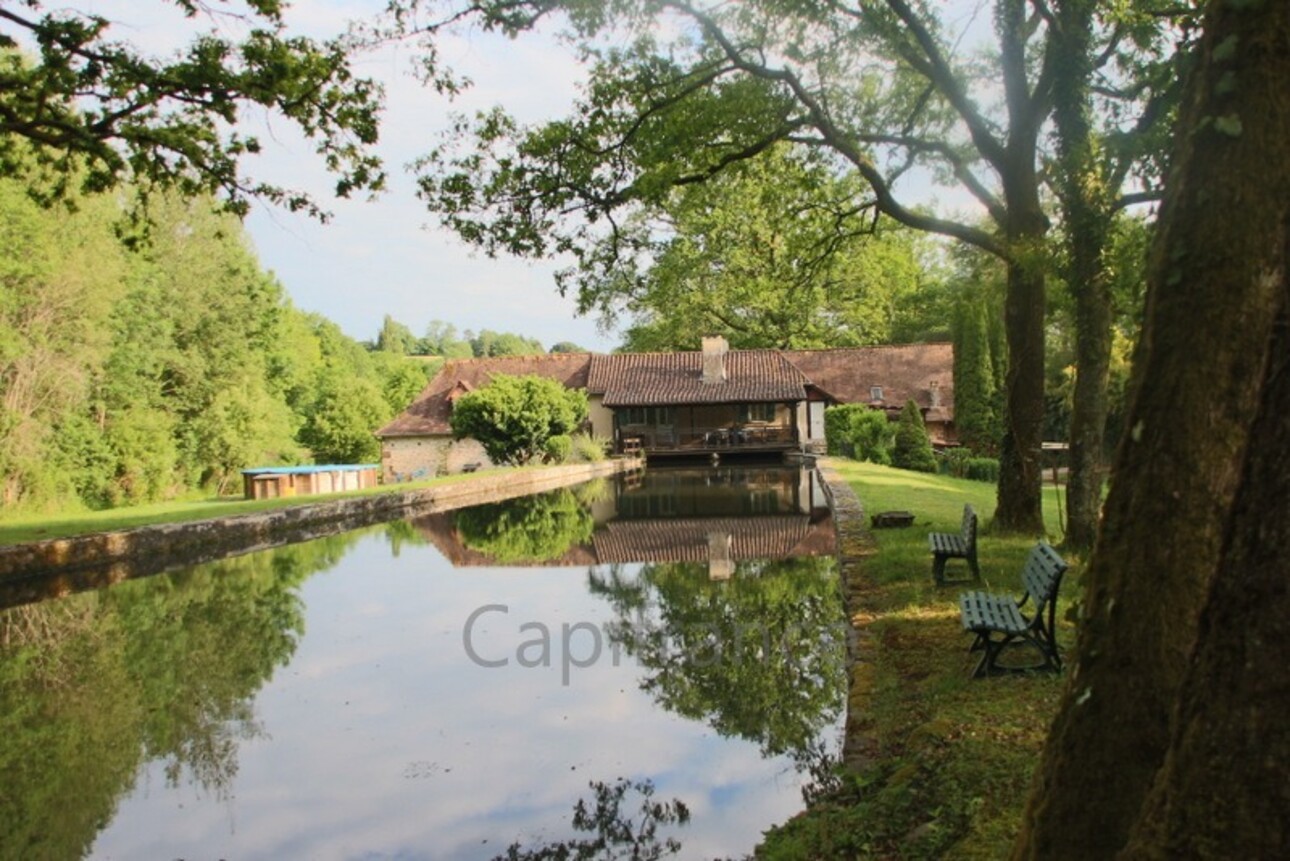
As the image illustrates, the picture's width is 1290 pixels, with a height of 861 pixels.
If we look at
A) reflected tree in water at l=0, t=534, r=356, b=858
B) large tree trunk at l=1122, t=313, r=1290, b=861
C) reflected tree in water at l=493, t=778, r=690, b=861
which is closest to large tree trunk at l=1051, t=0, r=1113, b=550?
reflected tree in water at l=493, t=778, r=690, b=861

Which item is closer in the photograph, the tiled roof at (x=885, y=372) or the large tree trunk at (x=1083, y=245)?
the large tree trunk at (x=1083, y=245)

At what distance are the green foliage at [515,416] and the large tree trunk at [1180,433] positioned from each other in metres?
28.2

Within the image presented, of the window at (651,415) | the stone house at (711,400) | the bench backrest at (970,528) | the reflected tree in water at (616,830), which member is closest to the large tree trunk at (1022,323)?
the bench backrest at (970,528)

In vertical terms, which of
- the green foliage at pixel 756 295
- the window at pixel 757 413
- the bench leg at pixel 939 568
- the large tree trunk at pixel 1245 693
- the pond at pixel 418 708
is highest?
the green foliage at pixel 756 295

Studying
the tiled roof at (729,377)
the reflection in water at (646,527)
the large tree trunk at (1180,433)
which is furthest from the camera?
the tiled roof at (729,377)

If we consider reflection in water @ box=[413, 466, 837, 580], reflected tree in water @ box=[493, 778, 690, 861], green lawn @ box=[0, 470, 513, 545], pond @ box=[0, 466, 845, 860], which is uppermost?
green lawn @ box=[0, 470, 513, 545]

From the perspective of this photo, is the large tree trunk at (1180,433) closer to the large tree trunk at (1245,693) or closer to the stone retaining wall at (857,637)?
the large tree trunk at (1245,693)

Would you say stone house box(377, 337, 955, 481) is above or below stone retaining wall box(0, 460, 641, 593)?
above

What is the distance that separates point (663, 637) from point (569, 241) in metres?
5.46

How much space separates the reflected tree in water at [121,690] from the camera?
503 cm

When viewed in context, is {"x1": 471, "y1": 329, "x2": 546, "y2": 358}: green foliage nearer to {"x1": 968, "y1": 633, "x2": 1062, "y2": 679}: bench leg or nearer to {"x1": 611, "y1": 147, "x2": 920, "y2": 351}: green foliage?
{"x1": 611, "y1": 147, "x2": 920, "y2": 351}: green foliage

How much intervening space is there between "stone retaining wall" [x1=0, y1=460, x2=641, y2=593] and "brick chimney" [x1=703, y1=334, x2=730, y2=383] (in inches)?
661

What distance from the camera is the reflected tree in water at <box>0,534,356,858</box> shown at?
5.03 metres

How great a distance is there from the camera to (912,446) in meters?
28.1
